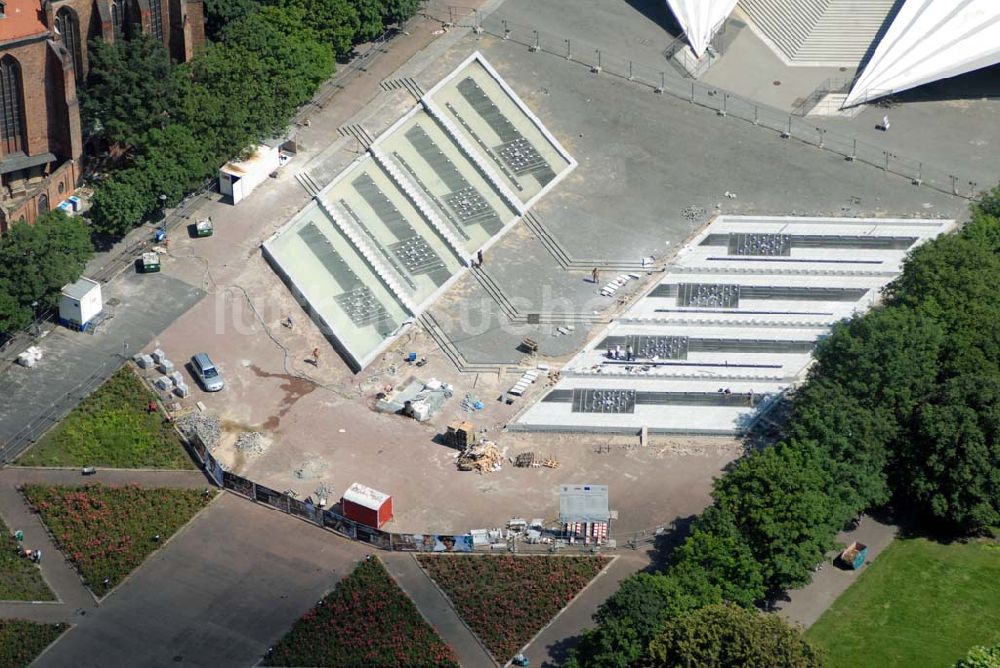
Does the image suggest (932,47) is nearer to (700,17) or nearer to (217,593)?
(700,17)

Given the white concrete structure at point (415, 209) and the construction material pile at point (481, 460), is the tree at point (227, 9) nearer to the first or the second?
the white concrete structure at point (415, 209)

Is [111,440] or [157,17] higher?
[157,17]

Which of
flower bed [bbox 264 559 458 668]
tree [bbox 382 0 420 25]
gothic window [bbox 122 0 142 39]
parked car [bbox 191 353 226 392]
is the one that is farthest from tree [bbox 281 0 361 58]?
flower bed [bbox 264 559 458 668]

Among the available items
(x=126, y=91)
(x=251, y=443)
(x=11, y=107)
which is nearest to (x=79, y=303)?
(x=251, y=443)

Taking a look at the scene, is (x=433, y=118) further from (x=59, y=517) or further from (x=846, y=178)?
(x=59, y=517)

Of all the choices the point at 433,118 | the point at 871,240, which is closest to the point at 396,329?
the point at 433,118

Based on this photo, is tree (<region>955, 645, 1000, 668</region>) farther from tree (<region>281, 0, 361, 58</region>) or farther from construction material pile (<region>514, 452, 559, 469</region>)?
tree (<region>281, 0, 361, 58</region>)
